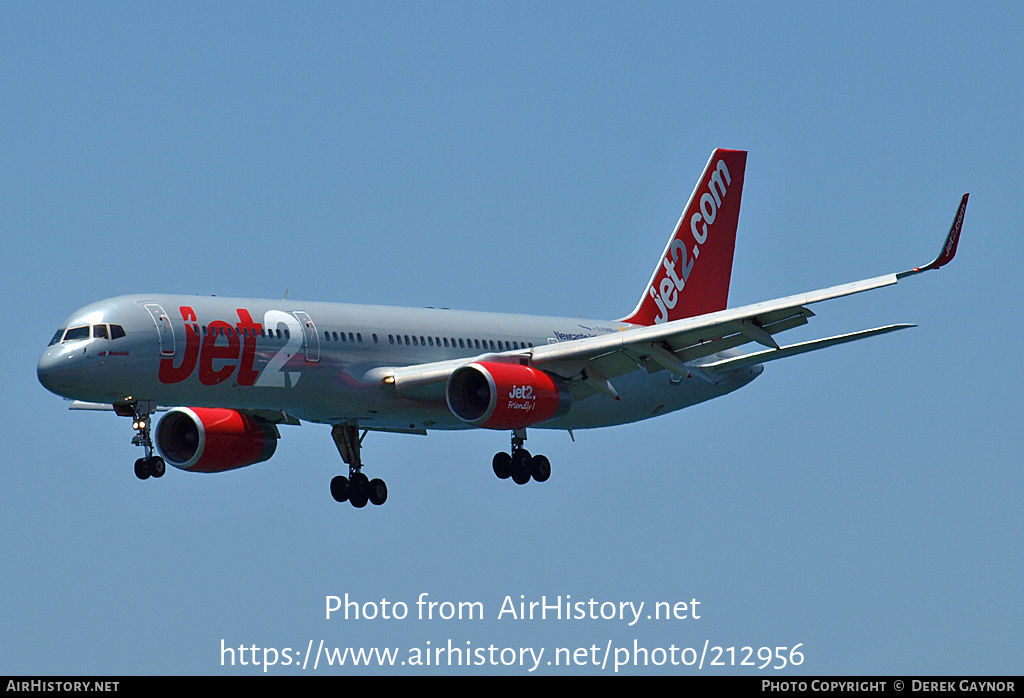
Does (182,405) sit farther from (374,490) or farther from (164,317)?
(374,490)

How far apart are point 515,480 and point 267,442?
706cm

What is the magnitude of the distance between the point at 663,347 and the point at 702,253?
12716mm

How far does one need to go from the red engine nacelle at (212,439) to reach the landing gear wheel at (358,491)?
9.25 ft

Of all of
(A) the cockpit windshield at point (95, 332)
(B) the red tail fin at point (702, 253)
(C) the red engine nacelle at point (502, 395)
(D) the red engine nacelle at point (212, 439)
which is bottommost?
(A) the cockpit windshield at point (95, 332)

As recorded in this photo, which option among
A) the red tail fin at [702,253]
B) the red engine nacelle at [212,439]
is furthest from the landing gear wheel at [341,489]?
the red tail fin at [702,253]

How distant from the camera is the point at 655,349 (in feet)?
146

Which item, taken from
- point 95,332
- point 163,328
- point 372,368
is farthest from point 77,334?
point 372,368

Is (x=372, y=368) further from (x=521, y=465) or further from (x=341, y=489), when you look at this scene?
(x=341, y=489)

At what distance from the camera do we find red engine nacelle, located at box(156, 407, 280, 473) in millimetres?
48188

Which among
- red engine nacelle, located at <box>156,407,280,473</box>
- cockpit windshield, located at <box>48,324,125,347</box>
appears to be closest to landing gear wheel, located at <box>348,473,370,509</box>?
red engine nacelle, located at <box>156,407,280,473</box>

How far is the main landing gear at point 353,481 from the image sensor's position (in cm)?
5050

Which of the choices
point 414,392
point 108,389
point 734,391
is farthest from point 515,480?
point 108,389

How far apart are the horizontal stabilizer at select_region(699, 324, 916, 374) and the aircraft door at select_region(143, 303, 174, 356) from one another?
14.8 m

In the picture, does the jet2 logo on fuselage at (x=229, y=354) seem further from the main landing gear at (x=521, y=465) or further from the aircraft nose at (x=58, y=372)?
the main landing gear at (x=521, y=465)
